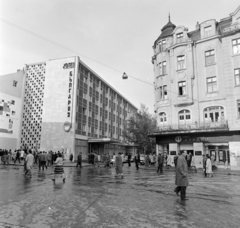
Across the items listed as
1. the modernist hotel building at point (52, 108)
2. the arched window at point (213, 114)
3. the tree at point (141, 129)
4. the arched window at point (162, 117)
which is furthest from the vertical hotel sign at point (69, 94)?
the arched window at point (213, 114)

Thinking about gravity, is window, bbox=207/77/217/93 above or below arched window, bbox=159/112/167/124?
above

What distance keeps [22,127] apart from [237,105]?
40646mm

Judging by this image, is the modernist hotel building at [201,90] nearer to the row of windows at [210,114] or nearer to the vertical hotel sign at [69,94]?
the row of windows at [210,114]

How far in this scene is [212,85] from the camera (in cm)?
2784

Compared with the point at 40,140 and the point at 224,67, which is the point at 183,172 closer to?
the point at 224,67

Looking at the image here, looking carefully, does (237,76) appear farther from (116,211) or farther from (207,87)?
(116,211)

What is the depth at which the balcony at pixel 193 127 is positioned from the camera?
25.6 m

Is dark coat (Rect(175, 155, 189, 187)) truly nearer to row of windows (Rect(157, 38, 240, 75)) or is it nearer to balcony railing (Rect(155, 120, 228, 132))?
balcony railing (Rect(155, 120, 228, 132))

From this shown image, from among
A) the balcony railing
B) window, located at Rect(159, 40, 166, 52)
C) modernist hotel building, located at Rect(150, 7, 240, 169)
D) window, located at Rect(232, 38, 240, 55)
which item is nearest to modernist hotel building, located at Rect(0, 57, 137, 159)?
window, located at Rect(159, 40, 166, 52)

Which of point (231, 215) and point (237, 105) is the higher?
point (237, 105)

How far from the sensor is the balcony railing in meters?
25.7

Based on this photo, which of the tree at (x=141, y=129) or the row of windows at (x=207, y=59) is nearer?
the row of windows at (x=207, y=59)

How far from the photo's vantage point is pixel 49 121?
45.1 metres

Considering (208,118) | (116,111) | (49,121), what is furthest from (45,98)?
(208,118)
